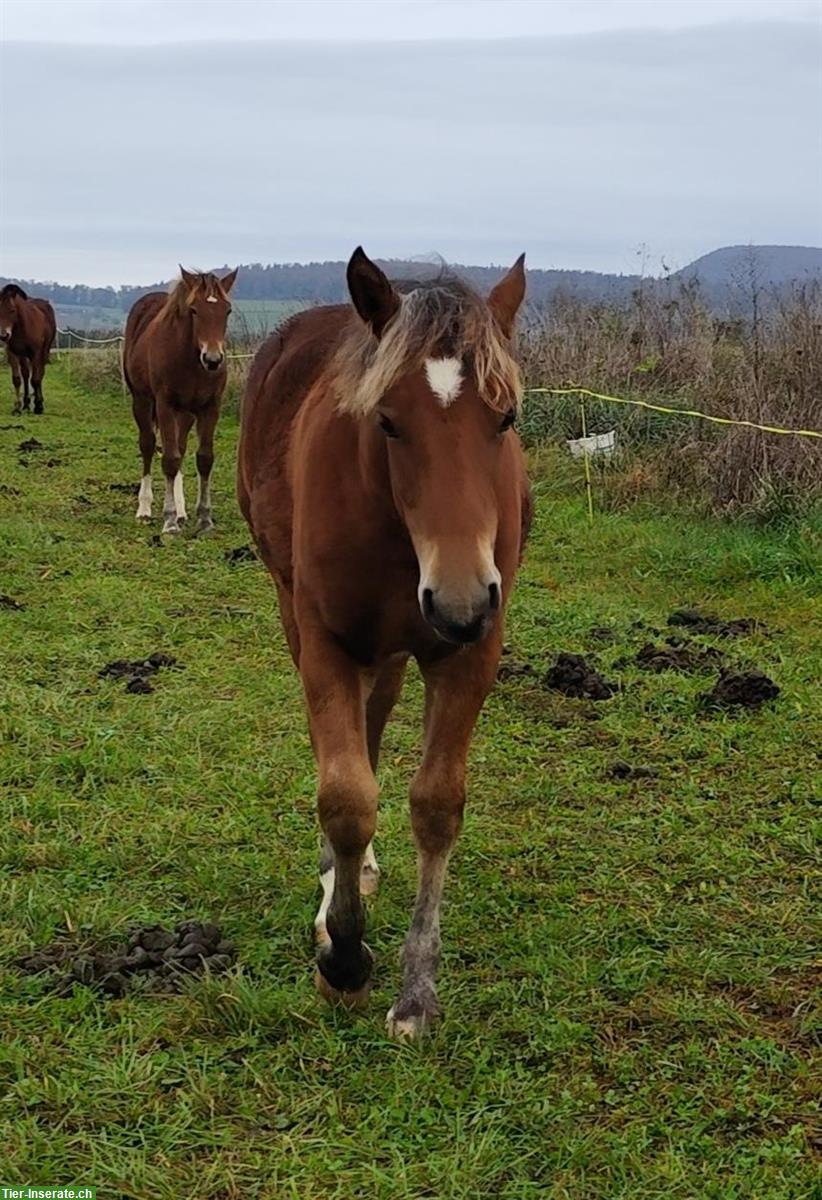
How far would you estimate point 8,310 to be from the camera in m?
19.0

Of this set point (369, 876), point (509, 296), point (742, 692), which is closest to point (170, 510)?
point (742, 692)

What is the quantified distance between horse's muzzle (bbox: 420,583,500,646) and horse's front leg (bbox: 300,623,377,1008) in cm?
62

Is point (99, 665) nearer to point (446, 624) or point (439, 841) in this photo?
point (439, 841)

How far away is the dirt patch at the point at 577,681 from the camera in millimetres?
5684

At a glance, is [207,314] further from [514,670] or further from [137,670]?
[514,670]

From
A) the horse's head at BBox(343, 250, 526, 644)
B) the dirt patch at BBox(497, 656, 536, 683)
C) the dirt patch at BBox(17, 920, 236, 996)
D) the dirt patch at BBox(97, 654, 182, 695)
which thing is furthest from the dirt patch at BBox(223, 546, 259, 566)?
the horse's head at BBox(343, 250, 526, 644)

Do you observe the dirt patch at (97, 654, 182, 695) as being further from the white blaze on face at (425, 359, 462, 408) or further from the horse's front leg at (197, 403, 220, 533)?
the horse's front leg at (197, 403, 220, 533)

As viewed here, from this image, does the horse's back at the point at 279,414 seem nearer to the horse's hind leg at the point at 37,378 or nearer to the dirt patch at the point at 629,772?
the dirt patch at the point at 629,772

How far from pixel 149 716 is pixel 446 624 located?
3110 mm

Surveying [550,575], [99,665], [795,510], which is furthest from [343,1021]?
[795,510]

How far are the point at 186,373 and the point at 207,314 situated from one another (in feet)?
1.84

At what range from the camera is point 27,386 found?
1891 centimetres

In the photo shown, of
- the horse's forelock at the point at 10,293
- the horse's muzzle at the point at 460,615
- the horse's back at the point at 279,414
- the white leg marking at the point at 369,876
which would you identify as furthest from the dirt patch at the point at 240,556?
the horse's forelock at the point at 10,293

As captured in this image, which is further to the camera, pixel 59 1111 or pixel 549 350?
pixel 549 350
